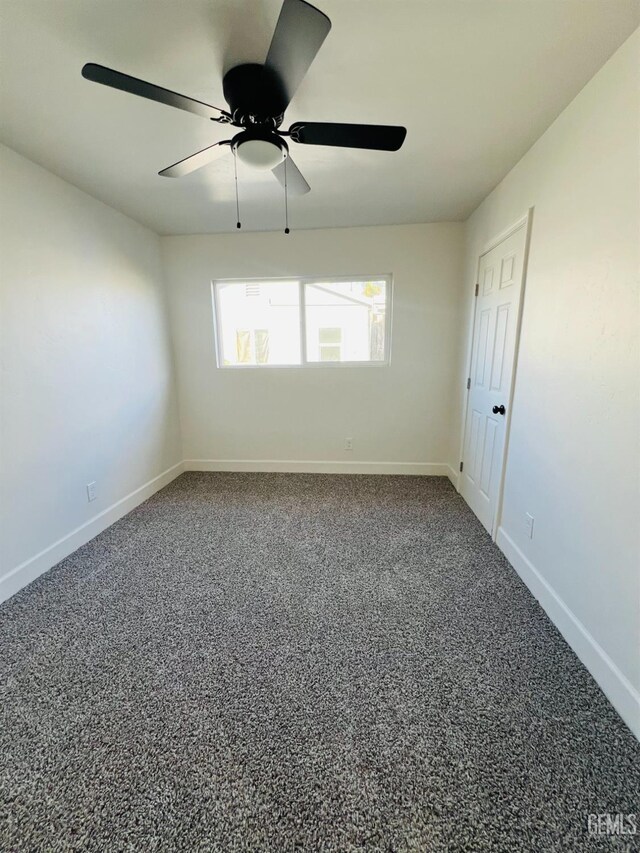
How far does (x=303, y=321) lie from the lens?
3.41 metres

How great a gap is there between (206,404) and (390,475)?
7.14 ft

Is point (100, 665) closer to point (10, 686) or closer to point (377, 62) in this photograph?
point (10, 686)

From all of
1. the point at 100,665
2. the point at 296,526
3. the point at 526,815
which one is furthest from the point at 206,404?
the point at 526,815

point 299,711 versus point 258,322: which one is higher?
point 258,322

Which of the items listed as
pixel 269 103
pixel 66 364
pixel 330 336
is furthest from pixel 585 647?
pixel 66 364

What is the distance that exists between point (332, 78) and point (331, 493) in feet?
9.03

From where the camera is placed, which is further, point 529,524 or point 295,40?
point 529,524

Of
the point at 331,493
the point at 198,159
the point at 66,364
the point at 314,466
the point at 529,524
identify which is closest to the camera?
the point at 198,159

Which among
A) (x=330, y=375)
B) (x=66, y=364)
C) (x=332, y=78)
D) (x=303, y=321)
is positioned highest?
(x=332, y=78)

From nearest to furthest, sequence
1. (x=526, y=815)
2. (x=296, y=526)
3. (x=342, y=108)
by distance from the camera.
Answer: (x=526, y=815), (x=342, y=108), (x=296, y=526)

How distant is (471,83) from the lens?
142cm

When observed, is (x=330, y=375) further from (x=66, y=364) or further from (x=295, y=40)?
(x=295, y=40)

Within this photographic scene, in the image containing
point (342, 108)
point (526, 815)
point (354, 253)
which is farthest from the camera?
point (354, 253)

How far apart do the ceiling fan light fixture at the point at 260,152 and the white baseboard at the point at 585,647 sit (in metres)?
2.46
